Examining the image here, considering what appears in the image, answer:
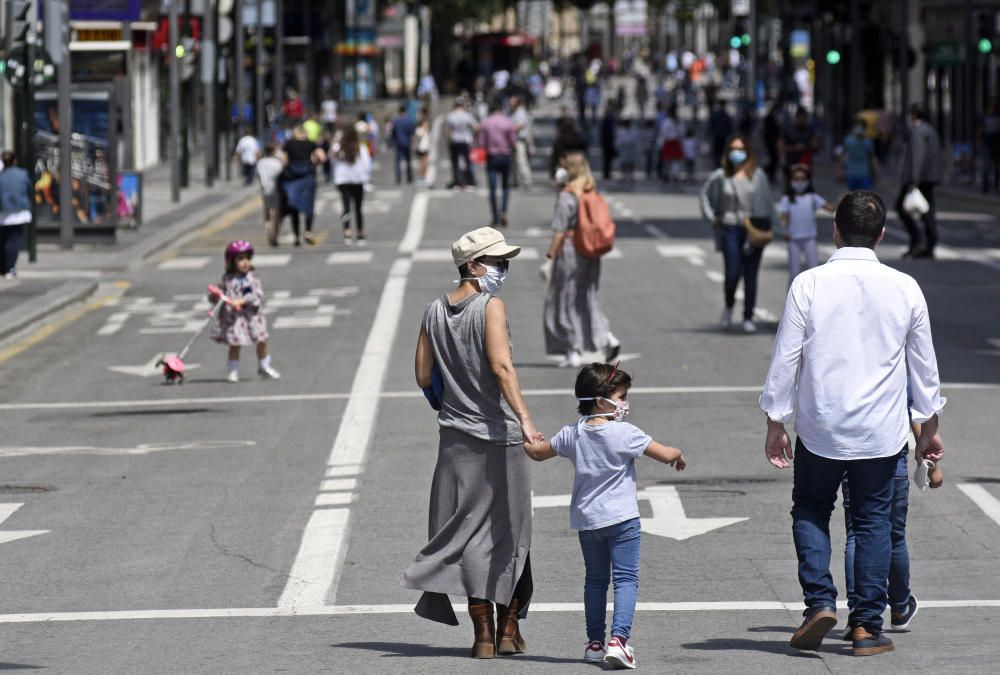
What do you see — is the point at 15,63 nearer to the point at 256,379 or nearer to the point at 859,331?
the point at 256,379

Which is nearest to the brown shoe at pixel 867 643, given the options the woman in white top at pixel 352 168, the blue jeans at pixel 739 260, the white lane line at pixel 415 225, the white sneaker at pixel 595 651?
the white sneaker at pixel 595 651

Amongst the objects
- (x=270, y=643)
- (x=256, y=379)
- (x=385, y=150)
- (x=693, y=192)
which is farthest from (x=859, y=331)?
(x=385, y=150)

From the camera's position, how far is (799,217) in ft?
69.6

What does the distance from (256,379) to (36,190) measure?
14903 millimetres

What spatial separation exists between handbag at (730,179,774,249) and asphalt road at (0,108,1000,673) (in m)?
0.90

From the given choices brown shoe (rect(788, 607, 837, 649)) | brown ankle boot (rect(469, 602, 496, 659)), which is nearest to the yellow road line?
brown ankle boot (rect(469, 602, 496, 659))

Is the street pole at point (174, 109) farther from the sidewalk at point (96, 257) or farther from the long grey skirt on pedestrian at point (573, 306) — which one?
the long grey skirt on pedestrian at point (573, 306)

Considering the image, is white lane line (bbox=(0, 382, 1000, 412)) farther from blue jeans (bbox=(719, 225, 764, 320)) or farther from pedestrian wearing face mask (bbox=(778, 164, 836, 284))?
pedestrian wearing face mask (bbox=(778, 164, 836, 284))

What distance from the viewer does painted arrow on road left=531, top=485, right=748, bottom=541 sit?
1123 centimetres

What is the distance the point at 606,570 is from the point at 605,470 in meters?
0.38

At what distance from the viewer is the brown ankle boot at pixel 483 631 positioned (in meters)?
8.46

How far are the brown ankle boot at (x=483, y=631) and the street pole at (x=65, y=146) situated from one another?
23333mm

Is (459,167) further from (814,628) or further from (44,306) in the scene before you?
(814,628)

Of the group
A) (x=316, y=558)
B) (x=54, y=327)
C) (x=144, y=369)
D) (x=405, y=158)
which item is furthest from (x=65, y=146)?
(x=405, y=158)
